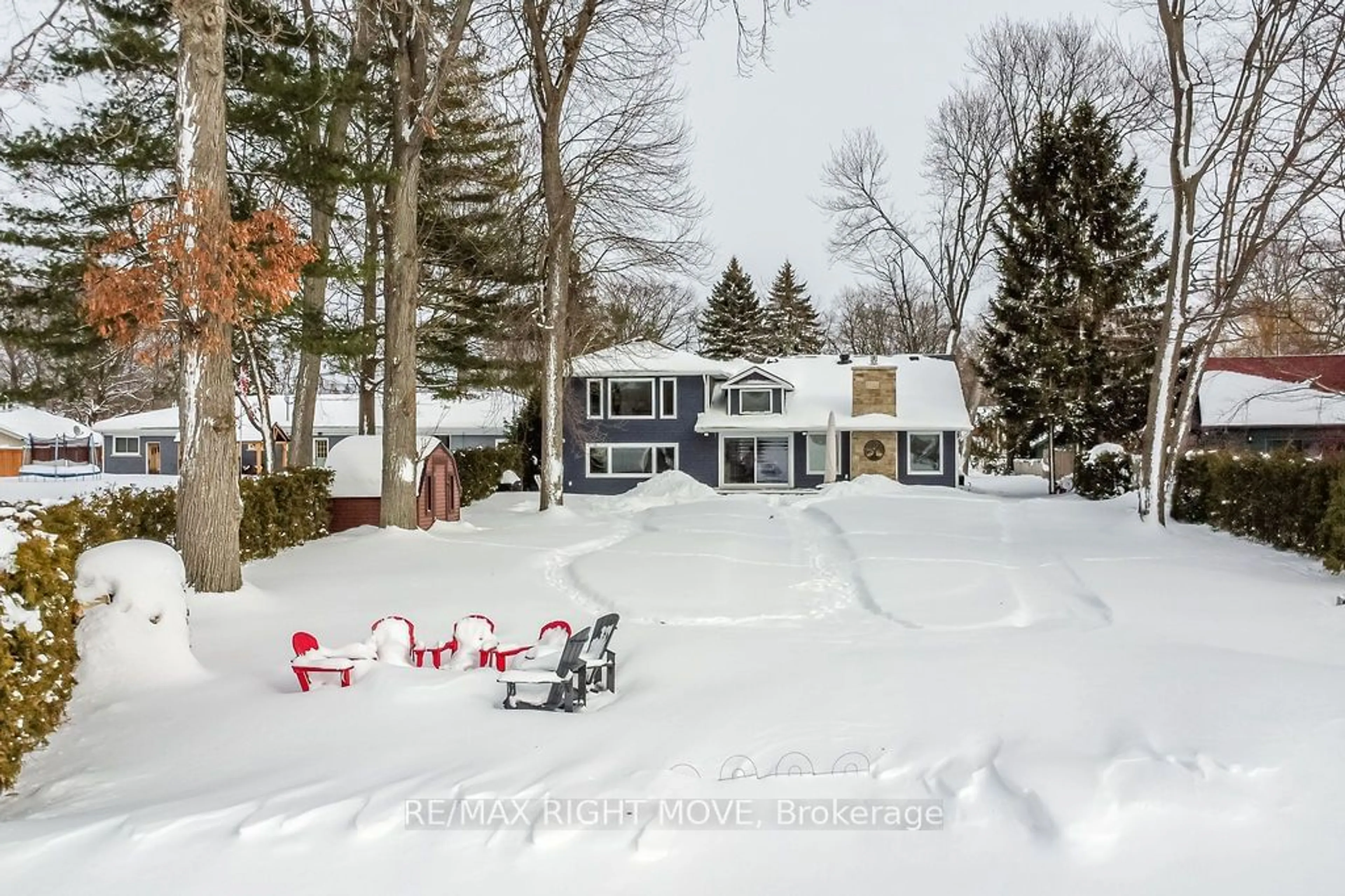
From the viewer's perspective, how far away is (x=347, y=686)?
6.52 m

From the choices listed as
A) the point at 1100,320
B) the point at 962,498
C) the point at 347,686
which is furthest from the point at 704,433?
the point at 347,686

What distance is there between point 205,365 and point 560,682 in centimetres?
610

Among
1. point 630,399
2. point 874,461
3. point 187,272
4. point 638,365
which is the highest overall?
point 638,365

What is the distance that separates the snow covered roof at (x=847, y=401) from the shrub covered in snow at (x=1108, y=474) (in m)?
4.72

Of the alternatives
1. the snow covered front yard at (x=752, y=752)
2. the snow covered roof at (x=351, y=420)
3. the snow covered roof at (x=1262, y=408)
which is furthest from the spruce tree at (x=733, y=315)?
the snow covered front yard at (x=752, y=752)

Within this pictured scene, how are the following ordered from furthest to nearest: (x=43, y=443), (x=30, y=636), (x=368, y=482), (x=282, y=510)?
(x=43, y=443)
(x=368, y=482)
(x=282, y=510)
(x=30, y=636)

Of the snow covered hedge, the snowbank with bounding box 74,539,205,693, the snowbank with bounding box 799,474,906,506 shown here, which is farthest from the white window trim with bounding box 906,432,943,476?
the snowbank with bounding box 74,539,205,693

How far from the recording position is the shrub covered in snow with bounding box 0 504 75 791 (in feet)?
15.4

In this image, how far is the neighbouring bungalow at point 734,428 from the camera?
28.9 meters

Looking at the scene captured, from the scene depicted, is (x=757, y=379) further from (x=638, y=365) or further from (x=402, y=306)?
(x=402, y=306)

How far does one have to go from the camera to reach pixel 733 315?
163 feet

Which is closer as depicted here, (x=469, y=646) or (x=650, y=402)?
(x=469, y=646)

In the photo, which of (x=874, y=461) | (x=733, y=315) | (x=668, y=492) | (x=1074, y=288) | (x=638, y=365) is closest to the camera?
(x=668, y=492)

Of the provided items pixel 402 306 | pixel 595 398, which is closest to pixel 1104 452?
pixel 595 398
